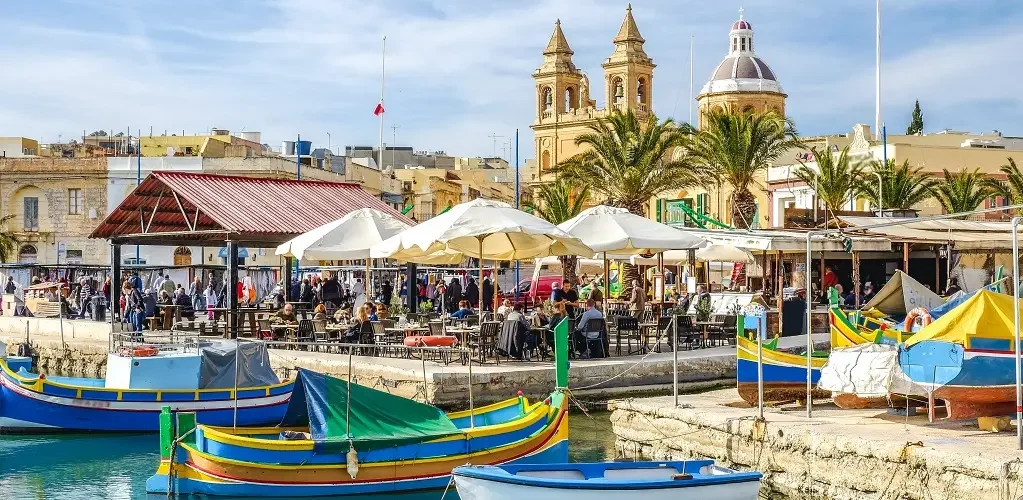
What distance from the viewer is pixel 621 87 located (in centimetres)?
8756

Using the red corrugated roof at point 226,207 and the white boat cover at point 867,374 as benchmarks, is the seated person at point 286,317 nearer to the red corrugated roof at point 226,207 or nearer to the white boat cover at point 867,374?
the red corrugated roof at point 226,207

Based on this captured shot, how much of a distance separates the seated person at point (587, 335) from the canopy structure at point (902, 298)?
5.84m

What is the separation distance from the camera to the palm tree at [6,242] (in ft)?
Answer: 196

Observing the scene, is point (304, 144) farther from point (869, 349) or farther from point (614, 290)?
point (869, 349)

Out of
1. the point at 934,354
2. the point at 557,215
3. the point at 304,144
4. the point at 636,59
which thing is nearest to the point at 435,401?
the point at 934,354

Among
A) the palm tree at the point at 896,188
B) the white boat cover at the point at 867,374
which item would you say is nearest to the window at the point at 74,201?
the palm tree at the point at 896,188

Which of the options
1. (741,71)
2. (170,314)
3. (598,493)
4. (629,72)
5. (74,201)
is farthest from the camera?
(629,72)

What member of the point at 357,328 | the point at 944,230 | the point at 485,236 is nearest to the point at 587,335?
the point at 485,236

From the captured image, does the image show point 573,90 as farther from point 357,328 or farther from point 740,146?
point 357,328

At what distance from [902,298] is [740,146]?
14.3 m

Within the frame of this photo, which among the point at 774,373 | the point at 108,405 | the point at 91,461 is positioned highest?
the point at 774,373

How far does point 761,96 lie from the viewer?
74.0m

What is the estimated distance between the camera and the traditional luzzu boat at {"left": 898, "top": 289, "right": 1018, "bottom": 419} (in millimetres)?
13664

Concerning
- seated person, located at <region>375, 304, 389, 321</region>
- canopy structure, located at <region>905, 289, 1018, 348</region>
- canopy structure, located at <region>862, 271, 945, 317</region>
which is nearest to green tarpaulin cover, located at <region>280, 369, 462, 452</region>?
canopy structure, located at <region>905, 289, 1018, 348</region>
